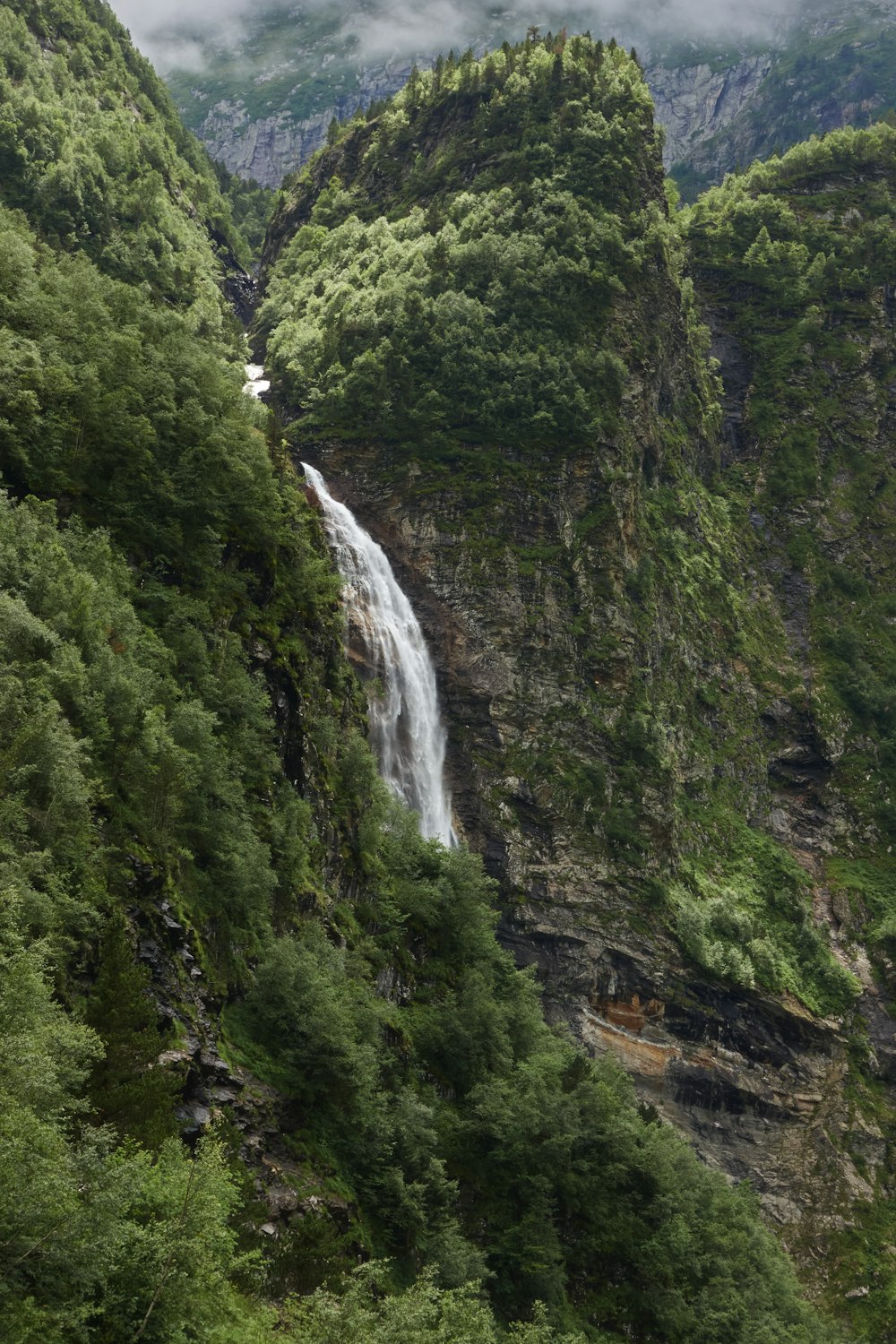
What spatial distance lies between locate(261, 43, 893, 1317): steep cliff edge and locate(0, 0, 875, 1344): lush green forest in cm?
288

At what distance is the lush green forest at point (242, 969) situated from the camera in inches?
698

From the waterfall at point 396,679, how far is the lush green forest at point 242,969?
17.3 ft

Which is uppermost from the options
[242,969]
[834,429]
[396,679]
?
[834,429]

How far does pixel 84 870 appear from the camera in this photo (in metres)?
23.5

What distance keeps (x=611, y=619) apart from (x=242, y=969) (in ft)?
127

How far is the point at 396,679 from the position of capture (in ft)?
189

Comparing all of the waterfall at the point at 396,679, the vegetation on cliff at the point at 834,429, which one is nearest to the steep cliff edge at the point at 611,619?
the vegetation on cliff at the point at 834,429

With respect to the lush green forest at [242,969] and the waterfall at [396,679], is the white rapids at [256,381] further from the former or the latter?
the waterfall at [396,679]

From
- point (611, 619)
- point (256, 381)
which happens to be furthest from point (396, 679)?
point (256, 381)

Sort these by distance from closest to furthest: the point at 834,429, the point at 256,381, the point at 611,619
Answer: the point at 611,619 < the point at 256,381 < the point at 834,429

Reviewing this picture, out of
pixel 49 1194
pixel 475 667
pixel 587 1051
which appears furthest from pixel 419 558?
pixel 49 1194

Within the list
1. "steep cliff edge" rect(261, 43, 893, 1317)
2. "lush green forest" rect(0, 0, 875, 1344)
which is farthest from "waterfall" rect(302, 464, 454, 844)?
"lush green forest" rect(0, 0, 875, 1344)

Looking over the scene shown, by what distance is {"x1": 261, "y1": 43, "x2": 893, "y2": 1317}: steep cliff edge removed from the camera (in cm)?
5866

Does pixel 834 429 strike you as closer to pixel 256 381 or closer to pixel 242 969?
pixel 256 381
